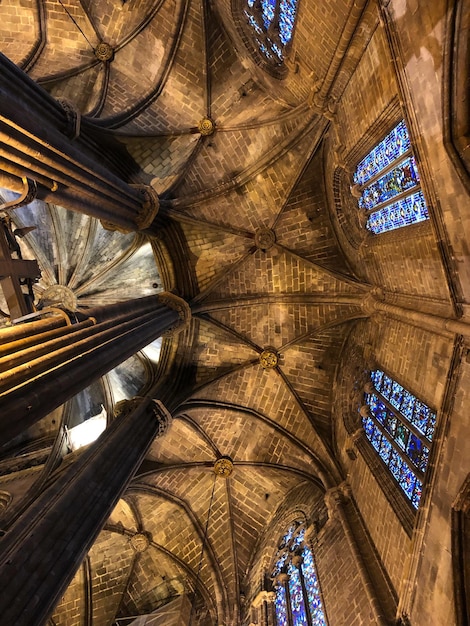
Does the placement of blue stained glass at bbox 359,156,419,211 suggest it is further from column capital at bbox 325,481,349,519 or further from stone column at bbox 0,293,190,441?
column capital at bbox 325,481,349,519

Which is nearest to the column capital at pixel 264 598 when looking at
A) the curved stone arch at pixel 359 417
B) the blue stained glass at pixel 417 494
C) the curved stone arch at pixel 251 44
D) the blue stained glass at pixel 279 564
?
the blue stained glass at pixel 279 564

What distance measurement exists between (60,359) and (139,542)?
776 cm

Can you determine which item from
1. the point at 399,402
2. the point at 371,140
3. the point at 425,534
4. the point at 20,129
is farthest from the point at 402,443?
the point at 20,129

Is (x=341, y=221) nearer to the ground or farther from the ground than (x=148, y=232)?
farther from the ground

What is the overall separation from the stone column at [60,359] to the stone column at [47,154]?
184cm

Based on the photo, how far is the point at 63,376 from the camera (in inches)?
230

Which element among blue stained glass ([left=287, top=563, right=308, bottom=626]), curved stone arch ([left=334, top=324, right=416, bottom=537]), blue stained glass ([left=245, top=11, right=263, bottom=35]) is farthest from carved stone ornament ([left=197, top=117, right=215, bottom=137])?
blue stained glass ([left=287, top=563, right=308, bottom=626])

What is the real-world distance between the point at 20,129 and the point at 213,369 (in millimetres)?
8015

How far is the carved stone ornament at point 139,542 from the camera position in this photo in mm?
11672

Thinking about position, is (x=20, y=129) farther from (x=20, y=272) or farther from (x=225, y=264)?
(x=225, y=264)

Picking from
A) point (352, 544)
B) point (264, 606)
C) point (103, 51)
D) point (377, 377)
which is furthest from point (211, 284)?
point (264, 606)

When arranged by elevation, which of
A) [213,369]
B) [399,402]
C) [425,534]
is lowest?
[425,534]

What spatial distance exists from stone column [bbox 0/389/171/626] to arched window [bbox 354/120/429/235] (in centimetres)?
610

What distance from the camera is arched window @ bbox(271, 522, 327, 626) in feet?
→ 27.6
